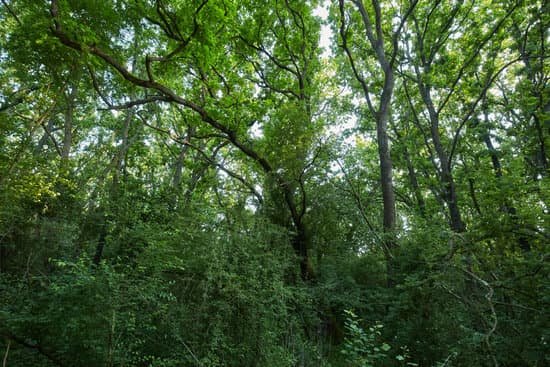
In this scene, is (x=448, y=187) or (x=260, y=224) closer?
(x=260, y=224)

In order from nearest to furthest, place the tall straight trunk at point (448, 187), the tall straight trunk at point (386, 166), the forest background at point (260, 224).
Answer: the forest background at point (260, 224) < the tall straight trunk at point (386, 166) < the tall straight trunk at point (448, 187)

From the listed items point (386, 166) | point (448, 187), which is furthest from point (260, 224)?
point (448, 187)

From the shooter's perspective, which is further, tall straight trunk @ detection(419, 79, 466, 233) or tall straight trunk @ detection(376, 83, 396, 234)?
tall straight trunk @ detection(419, 79, 466, 233)

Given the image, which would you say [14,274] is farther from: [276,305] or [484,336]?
[484,336]

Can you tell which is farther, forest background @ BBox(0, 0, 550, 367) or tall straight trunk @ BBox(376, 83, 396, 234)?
tall straight trunk @ BBox(376, 83, 396, 234)

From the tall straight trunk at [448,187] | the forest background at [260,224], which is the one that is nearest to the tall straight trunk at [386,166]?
the forest background at [260,224]

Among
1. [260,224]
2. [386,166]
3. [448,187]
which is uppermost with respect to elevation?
[386,166]

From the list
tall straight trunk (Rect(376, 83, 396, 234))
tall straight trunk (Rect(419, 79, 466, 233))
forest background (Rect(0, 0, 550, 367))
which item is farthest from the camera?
tall straight trunk (Rect(419, 79, 466, 233))

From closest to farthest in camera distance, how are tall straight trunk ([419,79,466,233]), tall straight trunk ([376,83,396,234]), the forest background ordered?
the forest background → tall straight trunk ([376,83,396,234]) → tall straight trunk ([419,79,466,233])

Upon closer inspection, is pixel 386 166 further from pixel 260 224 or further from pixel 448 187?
pixel 260 224

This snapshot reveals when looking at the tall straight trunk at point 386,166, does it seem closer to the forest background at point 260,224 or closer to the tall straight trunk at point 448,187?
the forest background at point 260,224

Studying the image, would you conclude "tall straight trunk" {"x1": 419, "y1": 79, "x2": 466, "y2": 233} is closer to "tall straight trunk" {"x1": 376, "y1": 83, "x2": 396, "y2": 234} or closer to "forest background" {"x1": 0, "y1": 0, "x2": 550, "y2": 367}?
"forest background" {"x1": 0, "y1": 0, "x2": 550, "y2": 367}

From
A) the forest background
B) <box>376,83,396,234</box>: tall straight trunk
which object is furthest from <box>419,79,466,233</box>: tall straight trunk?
<box>376,83,396,234</box>: tall straight trunk

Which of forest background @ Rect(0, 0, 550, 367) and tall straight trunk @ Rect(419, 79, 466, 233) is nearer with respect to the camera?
forest background @ Rect(0, 0, 550, 367)
